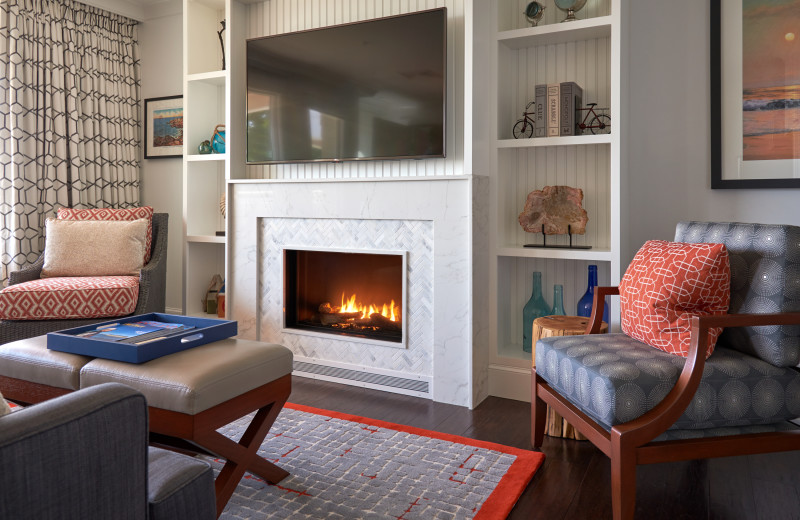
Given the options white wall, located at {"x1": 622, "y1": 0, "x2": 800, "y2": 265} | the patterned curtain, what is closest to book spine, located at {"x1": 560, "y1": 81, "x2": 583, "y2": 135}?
white wall, located at {"x1": 622, "y1": 0, "x2": 800, "y2": 265}

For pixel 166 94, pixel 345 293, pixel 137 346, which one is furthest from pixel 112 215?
pixel 137 346

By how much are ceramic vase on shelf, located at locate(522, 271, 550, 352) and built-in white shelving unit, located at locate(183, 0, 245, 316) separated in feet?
5.95

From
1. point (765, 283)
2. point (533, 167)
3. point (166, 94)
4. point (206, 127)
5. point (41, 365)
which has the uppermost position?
point (166, 94)

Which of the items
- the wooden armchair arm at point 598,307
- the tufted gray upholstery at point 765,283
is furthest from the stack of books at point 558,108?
the tufted gray upholstery at point 765,283

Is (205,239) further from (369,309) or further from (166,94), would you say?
(166,94)

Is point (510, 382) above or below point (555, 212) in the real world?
below

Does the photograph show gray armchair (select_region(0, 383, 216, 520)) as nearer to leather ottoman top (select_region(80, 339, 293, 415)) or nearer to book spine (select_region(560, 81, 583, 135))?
leather ottoman top (select_region(80, 339, 293, 415))

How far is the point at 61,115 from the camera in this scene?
3.94 metres

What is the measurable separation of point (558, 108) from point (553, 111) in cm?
3

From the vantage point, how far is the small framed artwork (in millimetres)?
4348

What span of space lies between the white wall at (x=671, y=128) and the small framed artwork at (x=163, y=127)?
314 cm

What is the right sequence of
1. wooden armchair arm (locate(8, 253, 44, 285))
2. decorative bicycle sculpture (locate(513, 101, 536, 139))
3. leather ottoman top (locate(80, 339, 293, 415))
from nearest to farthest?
leather ottoman top (locate(80, 339, 293, 415))
decorative bicycle sculpture (locate(513, 101, 536, 139))
wooden armchair arm (locate(8, 253, 44, 285))

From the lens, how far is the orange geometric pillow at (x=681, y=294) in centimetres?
189

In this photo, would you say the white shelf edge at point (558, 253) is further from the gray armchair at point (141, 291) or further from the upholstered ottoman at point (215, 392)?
the gray armchair at point (141, 291)
